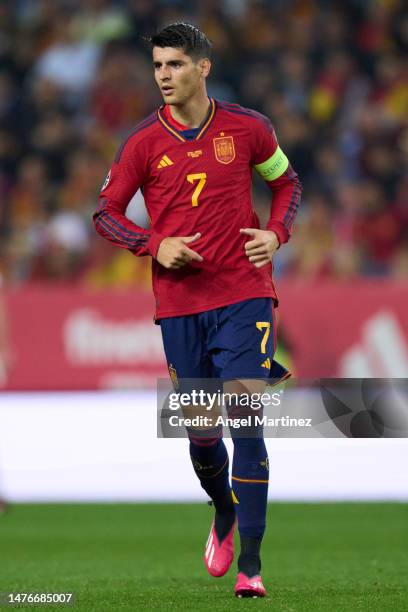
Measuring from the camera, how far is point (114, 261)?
13.8 m

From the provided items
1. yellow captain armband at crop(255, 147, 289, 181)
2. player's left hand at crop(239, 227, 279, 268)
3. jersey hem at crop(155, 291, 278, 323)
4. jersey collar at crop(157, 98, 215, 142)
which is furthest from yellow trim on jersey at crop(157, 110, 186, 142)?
jersey hem at crop(155, 291, 278, 323)

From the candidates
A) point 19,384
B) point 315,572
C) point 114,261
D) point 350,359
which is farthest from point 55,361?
point 315,572

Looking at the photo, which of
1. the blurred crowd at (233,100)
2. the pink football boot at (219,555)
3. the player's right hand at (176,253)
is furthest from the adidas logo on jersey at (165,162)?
the blurred crowd at (233,100)

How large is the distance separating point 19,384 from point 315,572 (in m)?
6.29

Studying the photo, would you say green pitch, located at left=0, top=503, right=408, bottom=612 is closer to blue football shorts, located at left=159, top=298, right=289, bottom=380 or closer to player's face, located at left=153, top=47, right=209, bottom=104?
blue football shorts, located at left=159, top=298, right=289, bottom=380

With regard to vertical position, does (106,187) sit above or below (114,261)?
above

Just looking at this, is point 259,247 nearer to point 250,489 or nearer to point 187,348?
point 187,348

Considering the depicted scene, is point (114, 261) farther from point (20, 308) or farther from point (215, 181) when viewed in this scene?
point (215, 181)

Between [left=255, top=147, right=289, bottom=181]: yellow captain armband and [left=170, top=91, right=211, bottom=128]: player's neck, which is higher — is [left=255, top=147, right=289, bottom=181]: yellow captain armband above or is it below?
below

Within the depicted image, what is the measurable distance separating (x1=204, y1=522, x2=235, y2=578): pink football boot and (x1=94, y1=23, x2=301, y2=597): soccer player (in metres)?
0.59

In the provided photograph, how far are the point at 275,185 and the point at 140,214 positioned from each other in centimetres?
743

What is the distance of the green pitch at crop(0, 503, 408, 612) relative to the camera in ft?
18.7

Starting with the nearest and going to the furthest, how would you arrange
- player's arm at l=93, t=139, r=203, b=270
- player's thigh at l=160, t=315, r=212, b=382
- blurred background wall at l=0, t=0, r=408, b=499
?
player's arm at l=93, t=139, r=203, b=270
player's thigh at l=160, t=315, r=212, b=382
blurred background wall at l=0, t=0, r=408, b=499

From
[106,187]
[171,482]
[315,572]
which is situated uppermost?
[106,187]
